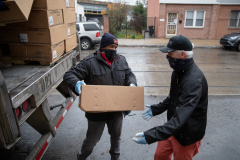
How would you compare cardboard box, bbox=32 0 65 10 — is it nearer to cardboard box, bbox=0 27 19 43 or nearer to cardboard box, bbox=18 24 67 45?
cardboard box, bbox=18 24 67 45

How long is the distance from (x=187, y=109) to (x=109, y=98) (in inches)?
33.6

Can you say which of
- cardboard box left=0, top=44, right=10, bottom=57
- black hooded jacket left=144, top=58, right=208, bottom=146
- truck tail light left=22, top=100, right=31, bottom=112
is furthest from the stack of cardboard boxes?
black hooded jacket left=144, top=58, right=208, bottom=146

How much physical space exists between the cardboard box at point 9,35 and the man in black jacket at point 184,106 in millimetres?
2370

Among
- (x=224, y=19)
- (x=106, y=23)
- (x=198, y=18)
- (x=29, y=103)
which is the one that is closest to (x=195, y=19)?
(x=198, y=18)

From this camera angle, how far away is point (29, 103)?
221cm

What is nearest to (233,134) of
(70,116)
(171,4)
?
(70,116)

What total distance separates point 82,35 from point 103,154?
1063 centimetres

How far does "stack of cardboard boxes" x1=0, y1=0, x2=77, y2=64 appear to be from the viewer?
288 cm

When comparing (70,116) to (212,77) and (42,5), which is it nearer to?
(42,5)

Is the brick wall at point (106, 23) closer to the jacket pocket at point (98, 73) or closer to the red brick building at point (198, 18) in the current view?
the red brick building at point (198, 18)

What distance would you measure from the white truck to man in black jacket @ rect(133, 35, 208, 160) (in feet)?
4.02

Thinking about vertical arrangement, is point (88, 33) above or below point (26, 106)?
above

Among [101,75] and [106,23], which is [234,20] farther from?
[101,75]

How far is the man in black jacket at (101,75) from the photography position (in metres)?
2.51
